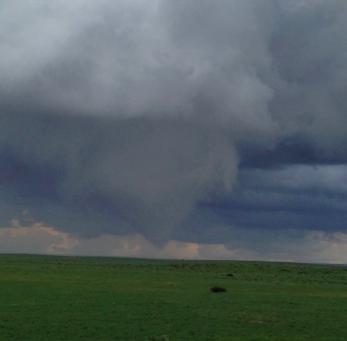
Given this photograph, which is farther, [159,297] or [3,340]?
[159,297]

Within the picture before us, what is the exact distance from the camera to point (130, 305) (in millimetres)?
35094

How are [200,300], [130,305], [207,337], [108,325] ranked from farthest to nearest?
[200,300] → [130,305] → [108,325] → [207,337]

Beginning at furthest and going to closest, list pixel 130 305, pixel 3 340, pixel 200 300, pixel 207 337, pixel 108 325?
pixel 200 300, pixel 130 305, pixel 108 325, pixel 207 337, pixel 3 340

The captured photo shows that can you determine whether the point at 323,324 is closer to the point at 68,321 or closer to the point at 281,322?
the point at 281,322

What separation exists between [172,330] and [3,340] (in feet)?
31.3

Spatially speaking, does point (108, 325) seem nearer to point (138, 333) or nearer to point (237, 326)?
point (138, 333)

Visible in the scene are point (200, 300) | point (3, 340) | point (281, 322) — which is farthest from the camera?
point (200, 300)

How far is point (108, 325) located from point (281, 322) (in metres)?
12.0

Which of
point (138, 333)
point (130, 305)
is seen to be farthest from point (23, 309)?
point (138, 333)

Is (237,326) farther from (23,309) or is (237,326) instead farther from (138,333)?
(23,309)

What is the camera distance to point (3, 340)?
23.0 metres

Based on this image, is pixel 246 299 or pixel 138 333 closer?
pixel 138 333

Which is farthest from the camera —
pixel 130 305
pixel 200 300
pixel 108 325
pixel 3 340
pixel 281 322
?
pixel 200 300

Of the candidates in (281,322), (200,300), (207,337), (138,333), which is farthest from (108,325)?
(200,300)
